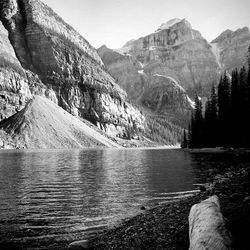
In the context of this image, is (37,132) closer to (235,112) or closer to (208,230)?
(235,112)

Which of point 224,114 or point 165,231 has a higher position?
point 224,114

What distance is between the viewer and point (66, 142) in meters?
185

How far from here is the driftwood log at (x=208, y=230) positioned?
32.0 ft

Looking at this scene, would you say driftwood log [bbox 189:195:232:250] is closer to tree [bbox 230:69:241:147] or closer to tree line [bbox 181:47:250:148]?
tree line [bbox 181:47:250:148]

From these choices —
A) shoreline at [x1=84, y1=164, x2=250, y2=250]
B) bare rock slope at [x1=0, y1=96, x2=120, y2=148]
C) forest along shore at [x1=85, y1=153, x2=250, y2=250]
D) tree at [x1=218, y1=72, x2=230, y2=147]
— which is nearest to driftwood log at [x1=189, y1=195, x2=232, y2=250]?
forest along shore at [x1=85, y1=153, x2=250, y2=250]

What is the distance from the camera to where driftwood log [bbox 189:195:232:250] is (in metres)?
9.74

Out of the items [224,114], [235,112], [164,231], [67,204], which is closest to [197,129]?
[224,114]

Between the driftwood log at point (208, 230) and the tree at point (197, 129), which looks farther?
the tree at point (197, 129)

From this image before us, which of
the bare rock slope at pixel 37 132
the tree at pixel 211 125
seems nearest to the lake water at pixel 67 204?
the tree at pixel 211 125

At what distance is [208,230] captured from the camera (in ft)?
34.4

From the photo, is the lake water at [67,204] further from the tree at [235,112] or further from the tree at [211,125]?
the tree at [211,125]

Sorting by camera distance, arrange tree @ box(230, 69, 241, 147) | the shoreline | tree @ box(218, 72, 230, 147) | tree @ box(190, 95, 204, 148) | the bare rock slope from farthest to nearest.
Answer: the bare rock slope < tree @ box(190, 95, 204, 148) < tree @ box(218, 72, 230, 147) < tree @ box(230, 69, 241, 147) < the shoreline

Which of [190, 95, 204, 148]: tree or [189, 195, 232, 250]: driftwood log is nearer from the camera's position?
[189, 195, 232, 250]: driftwood log

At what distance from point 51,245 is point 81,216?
19.1 feet
